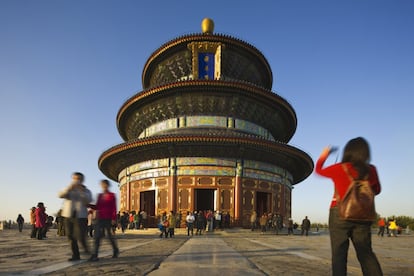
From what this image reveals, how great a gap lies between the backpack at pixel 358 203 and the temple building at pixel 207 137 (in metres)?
19.0

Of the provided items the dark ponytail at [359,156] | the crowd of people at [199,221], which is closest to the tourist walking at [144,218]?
the crowd of people at [199,221]

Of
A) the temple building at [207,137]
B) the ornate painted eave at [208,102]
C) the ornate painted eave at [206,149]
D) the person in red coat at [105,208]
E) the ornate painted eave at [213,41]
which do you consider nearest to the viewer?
the person in red coat at [105,208]

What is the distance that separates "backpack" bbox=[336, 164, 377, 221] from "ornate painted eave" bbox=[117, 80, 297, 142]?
71.5 ft

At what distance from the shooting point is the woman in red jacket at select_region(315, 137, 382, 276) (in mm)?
3162

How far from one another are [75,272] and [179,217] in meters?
18.4

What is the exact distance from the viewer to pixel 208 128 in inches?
1016

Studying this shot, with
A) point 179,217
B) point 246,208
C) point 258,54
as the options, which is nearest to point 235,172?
point 246,208

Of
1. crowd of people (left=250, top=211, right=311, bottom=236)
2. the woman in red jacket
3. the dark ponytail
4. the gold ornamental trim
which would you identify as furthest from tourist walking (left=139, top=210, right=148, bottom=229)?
the dark ponytail

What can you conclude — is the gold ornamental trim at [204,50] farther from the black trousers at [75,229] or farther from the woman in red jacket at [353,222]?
the woman in red jacket at [353,222]

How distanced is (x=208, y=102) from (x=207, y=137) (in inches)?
188

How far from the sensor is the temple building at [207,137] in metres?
23.5

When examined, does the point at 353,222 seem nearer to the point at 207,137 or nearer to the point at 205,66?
the point at 207,137

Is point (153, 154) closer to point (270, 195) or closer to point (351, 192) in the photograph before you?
point (270, 195)

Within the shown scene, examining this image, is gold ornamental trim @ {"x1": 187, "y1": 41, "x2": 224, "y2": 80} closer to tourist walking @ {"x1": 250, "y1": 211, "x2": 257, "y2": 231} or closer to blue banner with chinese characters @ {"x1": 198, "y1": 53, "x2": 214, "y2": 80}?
blue banner with chinese characters @ {"x1": 198, "y1": 53, "x2": 214, "y2": 80}
